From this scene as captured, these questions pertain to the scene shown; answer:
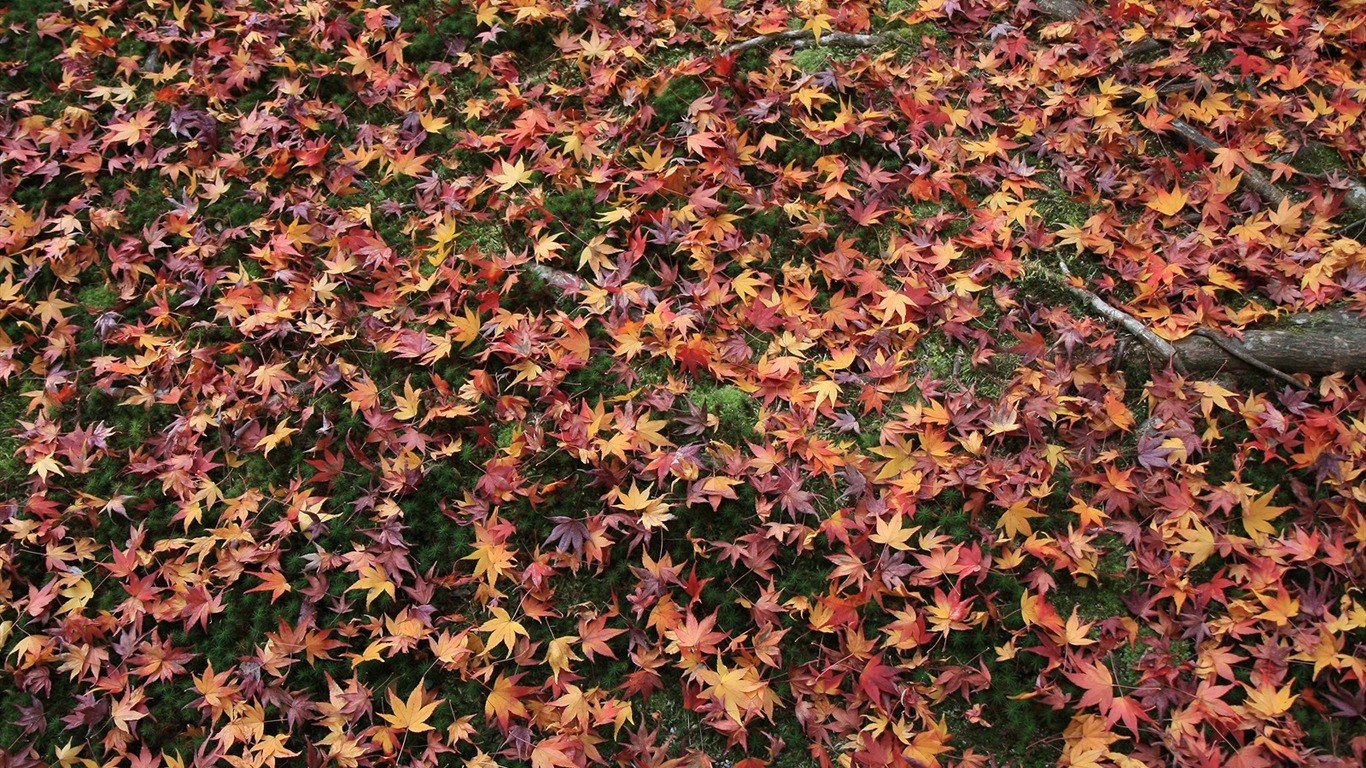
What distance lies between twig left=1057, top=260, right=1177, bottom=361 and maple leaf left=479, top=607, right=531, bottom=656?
2350 millimetres

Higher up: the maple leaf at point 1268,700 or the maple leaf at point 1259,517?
the maple leaf at point 1259,517

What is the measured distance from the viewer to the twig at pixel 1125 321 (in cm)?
313

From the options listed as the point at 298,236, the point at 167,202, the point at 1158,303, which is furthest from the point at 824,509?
the point at 167,202

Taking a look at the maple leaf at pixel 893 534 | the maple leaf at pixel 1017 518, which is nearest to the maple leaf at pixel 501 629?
the maple leaf at pixel 893 534

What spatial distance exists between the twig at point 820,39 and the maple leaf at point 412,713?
118 inches

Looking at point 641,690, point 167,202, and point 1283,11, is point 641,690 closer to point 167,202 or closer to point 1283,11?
point 167,202

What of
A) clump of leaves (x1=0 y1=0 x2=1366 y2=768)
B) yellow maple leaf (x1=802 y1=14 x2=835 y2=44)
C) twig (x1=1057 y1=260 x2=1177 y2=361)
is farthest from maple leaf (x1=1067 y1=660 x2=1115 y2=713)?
yellow maple leaf (x1=802 y1=14 x2=835 y2=44)

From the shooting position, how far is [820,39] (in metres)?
4.06

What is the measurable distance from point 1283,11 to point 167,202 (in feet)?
16.5

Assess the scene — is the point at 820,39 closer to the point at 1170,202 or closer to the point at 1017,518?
the point at 1170,202

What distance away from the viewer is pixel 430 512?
9.95 feet

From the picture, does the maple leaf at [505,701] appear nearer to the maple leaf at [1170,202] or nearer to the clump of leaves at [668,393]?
the clump of leaves at [668,393]

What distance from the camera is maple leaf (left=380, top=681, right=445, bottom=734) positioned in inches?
104

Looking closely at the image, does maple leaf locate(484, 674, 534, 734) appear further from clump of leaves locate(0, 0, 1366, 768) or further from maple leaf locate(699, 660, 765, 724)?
maple leaf locate(699, 660, 765, 724)
